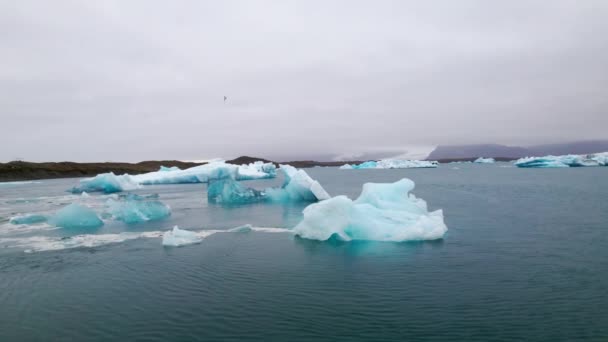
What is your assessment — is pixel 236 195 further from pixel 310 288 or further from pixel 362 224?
pixel 310 288

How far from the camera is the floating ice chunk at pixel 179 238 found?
10453mm

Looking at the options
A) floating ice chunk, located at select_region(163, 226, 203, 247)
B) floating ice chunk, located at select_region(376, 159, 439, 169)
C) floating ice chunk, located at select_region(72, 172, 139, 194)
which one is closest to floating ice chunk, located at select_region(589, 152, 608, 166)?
floating ice chunk, located at select_region(376, 159, 439, 169)

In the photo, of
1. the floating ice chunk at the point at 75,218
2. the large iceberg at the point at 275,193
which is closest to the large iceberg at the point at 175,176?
the large iceberg at the point at 275,193

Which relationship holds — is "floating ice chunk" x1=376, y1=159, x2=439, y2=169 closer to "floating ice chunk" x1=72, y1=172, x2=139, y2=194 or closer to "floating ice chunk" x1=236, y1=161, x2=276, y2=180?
"floating ice chunk" x1=236, y1=161, x2=276, y2=180

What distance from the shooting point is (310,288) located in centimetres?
689

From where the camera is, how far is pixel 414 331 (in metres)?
5.09

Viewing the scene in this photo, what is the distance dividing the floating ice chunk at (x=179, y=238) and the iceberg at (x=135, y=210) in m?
4.75

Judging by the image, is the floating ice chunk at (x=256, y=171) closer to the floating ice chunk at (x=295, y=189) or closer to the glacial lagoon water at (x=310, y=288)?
the floating ice chunk at (x=295, y=189)

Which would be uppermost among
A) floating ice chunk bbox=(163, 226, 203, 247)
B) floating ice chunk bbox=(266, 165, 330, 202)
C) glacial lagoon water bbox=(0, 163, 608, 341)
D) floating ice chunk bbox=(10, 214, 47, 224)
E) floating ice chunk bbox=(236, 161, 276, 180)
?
floating ice chunk bbox=(236, 161, 276, 180)

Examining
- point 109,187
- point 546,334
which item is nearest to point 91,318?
point 546,334

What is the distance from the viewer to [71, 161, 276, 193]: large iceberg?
32.9 meters

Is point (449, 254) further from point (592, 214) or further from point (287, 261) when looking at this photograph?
point (592, 214)

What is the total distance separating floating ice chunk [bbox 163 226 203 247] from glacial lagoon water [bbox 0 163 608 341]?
30 cm

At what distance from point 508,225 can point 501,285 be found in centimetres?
705
